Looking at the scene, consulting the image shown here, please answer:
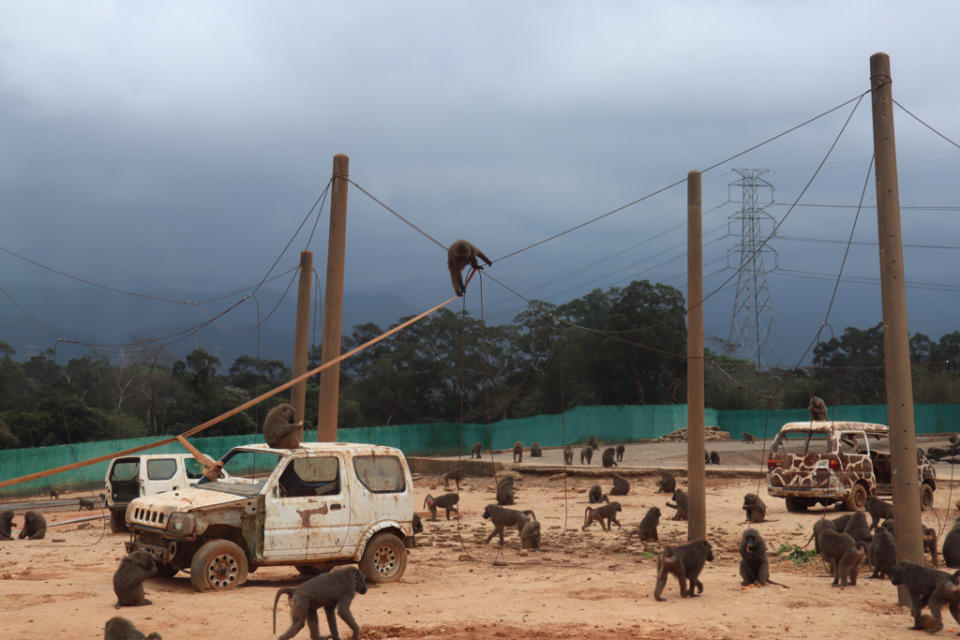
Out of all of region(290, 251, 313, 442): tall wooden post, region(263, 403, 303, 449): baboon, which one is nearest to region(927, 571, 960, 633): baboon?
region(263, 403, 303, 449): baboon

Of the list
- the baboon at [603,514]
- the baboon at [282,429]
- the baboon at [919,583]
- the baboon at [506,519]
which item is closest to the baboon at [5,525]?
the baboon at [282,429]

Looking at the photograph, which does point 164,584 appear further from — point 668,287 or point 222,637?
point 668,287

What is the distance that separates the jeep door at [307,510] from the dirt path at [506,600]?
631 mm

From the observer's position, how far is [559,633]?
8703 mm

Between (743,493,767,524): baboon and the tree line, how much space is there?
114 ft

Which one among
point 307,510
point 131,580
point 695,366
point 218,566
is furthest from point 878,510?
point 131,580

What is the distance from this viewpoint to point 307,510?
37.1 feet

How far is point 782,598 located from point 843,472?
9.20 metres

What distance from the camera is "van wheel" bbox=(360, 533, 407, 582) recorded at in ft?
38.5

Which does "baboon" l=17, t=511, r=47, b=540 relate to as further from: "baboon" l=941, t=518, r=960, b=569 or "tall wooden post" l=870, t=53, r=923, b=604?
"baboon" l=941, t=518, r=960, b=569

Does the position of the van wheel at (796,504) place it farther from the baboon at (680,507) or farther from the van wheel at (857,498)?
the baboon at (680,507)

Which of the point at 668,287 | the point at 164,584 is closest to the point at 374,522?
the point at 164,584

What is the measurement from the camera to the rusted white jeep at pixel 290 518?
10711mm

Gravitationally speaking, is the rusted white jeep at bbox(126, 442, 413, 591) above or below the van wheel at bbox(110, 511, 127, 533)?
above
